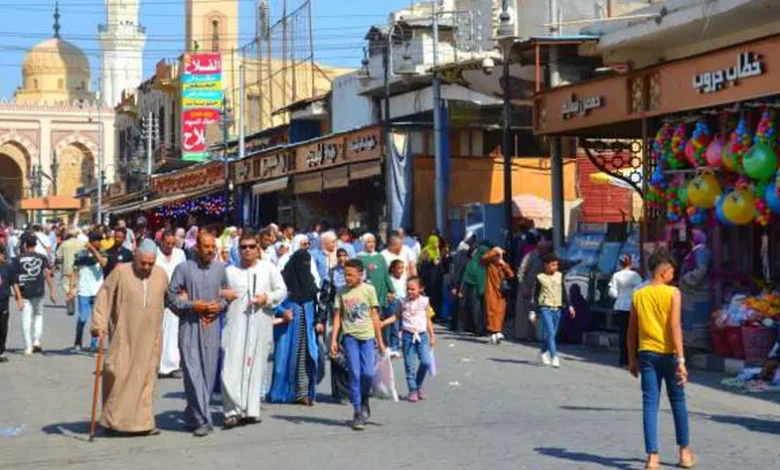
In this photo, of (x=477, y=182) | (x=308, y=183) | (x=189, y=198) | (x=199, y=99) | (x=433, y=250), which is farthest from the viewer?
(x=199, y=99)

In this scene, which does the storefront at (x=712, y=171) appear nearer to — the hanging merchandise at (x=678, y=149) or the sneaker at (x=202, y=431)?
the hanging merchandise at (x=678, y=149)

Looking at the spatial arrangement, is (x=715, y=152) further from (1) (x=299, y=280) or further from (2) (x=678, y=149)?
(1) (x=299, y=280)

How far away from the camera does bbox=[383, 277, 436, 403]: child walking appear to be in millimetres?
12953

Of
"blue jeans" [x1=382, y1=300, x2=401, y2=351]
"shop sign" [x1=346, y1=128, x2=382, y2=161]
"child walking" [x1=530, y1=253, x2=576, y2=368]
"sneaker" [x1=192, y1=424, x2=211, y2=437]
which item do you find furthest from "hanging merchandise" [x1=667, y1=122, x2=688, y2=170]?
"shop sign" [x1=346, y1=128, x2=382, y2=161]

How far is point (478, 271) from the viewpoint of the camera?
19.8 meters

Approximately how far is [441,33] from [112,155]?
195ft

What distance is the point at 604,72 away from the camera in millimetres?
22750

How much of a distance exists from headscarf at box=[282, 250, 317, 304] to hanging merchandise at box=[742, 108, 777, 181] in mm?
5231

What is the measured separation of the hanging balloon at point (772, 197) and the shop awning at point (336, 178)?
1498 cm

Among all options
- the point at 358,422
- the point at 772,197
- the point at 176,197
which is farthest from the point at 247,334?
the point at 176,197

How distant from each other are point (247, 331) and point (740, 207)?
21.9ft

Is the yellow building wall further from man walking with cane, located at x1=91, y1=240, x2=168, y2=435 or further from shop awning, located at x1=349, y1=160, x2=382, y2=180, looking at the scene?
man walking with cane, located at x1=91, y1=240, x2=168, y2=435

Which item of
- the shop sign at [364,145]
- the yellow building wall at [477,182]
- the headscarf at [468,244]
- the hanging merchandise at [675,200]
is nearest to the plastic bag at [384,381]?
the hanging merchandise at [675,200]

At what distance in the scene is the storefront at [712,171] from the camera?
1491 cm
